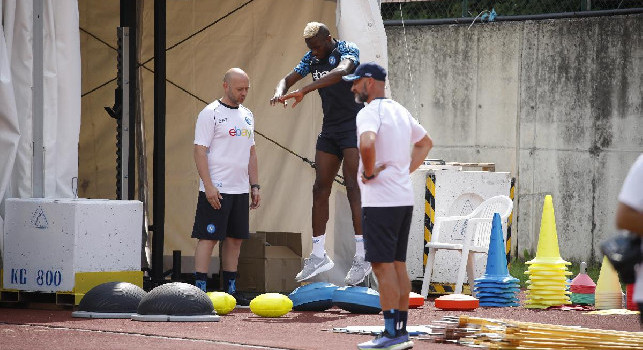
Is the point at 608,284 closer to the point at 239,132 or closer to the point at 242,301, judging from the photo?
the point at 242,301

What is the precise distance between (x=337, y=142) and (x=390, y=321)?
138 inches

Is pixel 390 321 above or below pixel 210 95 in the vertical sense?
below

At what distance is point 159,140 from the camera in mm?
11742

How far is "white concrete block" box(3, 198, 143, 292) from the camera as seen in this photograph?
10.4 metres

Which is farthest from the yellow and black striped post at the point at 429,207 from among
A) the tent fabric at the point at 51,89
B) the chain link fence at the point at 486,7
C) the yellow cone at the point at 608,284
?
the tent fabric at the point at 51,89

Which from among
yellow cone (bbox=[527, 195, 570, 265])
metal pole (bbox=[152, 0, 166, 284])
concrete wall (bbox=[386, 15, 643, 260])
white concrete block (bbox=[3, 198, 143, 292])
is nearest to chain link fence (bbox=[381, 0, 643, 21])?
concrete wall (bbox=[386, 15, 643, 260])

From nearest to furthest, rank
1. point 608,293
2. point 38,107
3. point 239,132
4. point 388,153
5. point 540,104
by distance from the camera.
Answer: point 388,153 < point 38,107 < point 239,132 < point 608,293 < point 540,104

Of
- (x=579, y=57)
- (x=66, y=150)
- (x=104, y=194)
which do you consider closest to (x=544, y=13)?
(x=579, y=57)

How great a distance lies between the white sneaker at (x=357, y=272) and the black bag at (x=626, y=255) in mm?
6163

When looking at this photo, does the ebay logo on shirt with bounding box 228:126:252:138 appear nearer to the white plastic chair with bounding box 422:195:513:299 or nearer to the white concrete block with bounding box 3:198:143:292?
the white concrete block with bounding box 3:198:143:292

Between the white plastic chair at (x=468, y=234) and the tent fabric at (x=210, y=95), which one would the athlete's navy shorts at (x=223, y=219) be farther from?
the white plastic chair at (x=468, y=234)

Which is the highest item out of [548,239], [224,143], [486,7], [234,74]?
[486,7]

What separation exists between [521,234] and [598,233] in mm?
1033

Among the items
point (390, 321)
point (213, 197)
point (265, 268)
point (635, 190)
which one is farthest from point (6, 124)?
point (635, 190)
